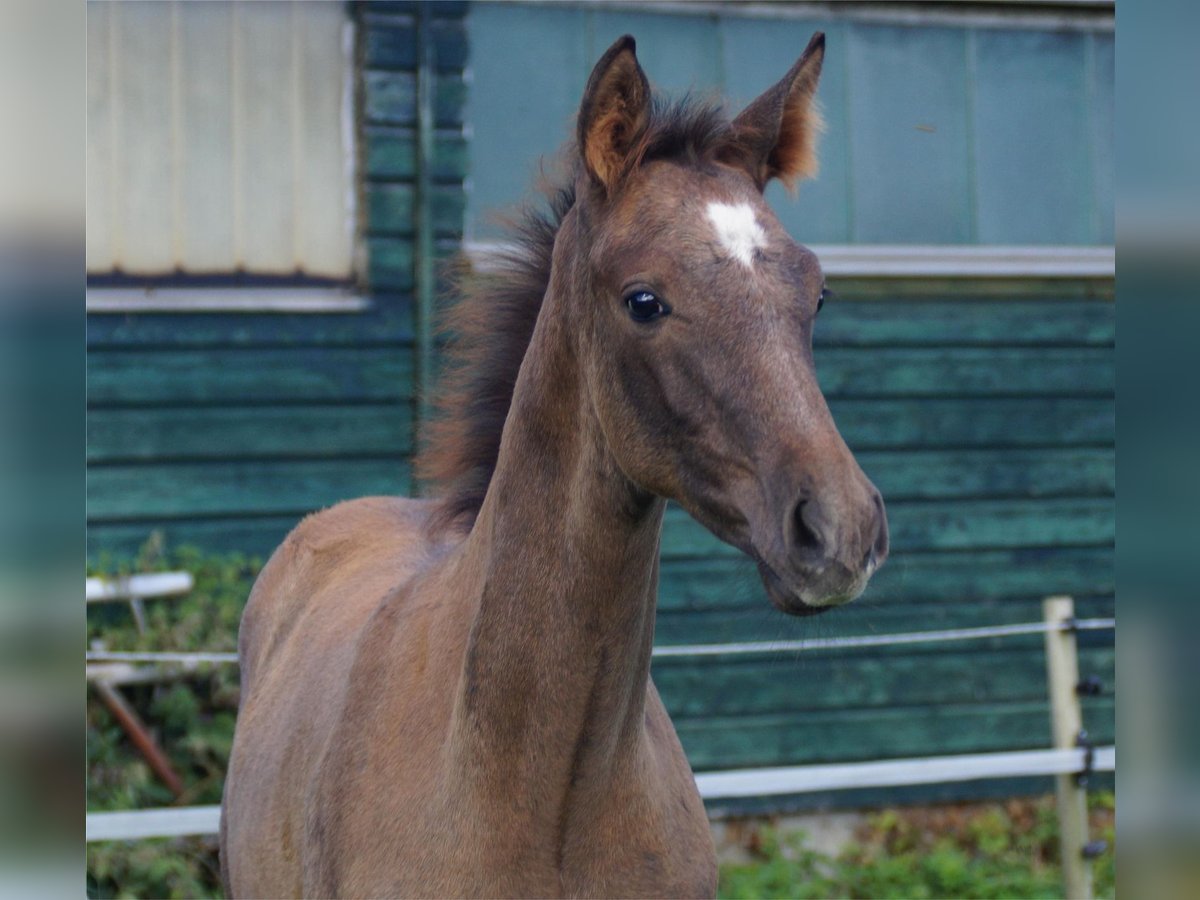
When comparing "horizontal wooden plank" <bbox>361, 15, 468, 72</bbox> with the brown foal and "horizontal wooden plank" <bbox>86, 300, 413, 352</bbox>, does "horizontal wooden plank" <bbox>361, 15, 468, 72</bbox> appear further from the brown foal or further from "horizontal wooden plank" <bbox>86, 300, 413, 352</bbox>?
the brown foal

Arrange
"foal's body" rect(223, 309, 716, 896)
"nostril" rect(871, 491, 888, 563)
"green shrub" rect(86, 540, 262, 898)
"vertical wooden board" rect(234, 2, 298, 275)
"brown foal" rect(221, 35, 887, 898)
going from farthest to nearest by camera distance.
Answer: "vertical wooden board" rect(234, 2, 298, 275), "green shrub" rect(86, 540, 262, 898), "foal's body" rect(223, 309, 716, 896), "brown foal" rect(221, 35, 887, 898), "nostril" rect(871, 491, 888, 563)

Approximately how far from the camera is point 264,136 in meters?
5.28

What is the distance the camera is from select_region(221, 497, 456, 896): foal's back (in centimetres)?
250

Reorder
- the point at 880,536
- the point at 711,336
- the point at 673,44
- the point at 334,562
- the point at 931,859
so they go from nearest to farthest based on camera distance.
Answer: the point at 880,536, the point at 711,336, the point at 334,562, the point at 931,859, the point at 673,44

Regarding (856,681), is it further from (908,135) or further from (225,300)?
(225,300)

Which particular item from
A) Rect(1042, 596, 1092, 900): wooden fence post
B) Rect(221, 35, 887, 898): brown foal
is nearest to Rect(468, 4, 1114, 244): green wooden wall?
Rect(1042, 596, 1092, 900): wooden fence post

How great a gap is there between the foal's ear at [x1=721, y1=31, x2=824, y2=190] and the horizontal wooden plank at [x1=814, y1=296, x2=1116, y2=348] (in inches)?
131

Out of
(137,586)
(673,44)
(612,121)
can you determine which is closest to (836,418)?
(673,44)

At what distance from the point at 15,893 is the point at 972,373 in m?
5.63

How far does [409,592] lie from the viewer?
8.57 ft

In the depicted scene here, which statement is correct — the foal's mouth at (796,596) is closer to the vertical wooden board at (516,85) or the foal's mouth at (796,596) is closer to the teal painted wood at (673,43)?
the vertical wooden board at (516,85)

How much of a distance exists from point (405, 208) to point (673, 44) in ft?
4.55

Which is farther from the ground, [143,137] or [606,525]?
[143,137]

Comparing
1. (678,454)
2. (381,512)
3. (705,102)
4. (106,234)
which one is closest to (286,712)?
(381,512)
